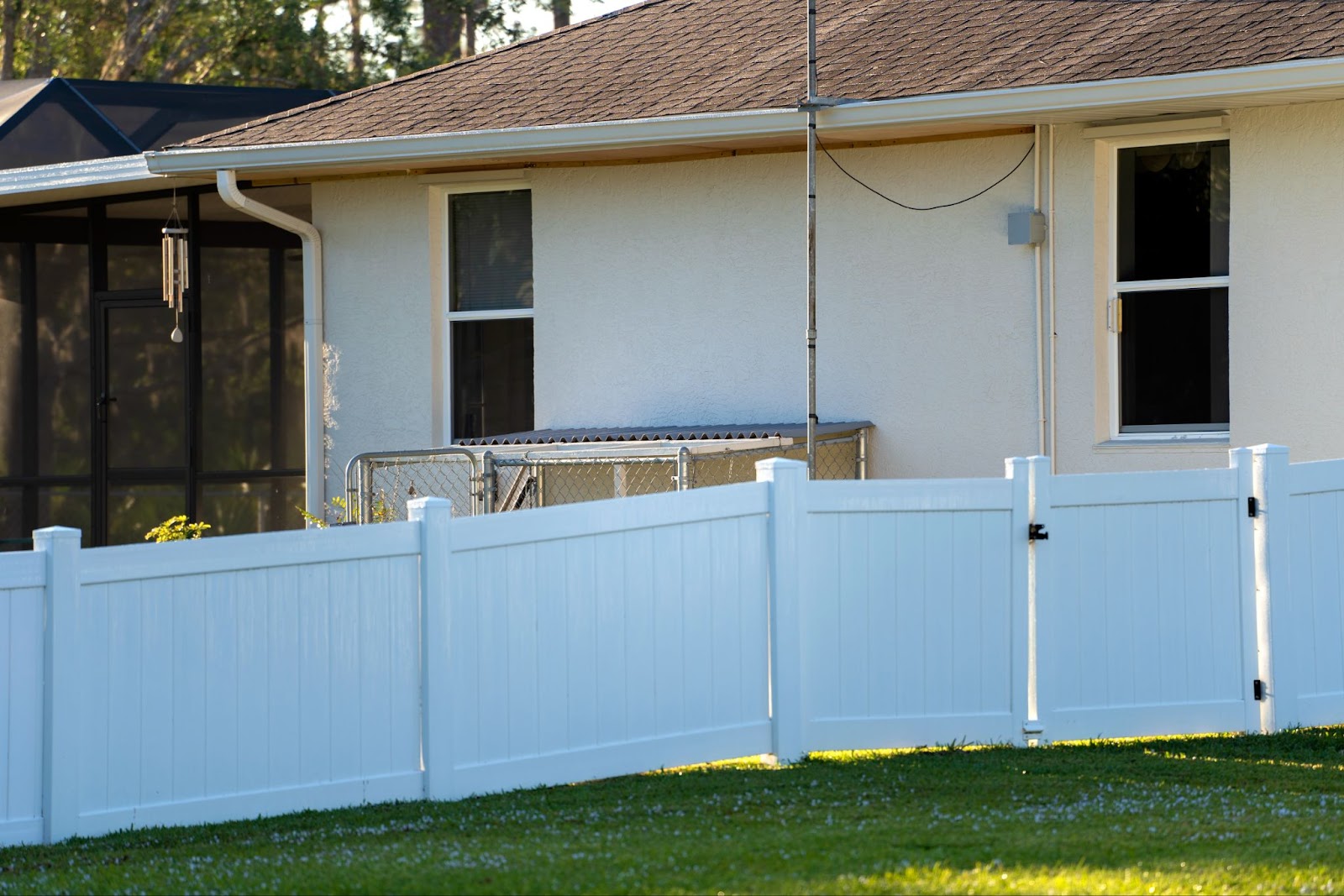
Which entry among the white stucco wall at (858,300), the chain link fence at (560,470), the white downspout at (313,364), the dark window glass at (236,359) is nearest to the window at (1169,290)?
the white stucco wall at (858,300)

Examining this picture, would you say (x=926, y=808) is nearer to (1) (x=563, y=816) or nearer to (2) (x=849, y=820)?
(2) (x=849, y=820)

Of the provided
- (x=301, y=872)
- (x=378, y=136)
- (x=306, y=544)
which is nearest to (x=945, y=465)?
(x=378, y=136)

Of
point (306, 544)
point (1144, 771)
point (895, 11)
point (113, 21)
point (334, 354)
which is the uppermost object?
point (113, 21)

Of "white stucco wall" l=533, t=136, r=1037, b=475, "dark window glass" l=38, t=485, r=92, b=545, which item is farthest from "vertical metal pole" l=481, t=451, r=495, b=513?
"dark window glass" l=38, t=485, r=92, b=545

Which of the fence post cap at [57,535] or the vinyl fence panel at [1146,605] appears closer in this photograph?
the fence post cap at [57,535]

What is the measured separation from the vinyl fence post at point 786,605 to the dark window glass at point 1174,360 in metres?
3.40

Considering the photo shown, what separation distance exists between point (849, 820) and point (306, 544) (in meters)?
2.22

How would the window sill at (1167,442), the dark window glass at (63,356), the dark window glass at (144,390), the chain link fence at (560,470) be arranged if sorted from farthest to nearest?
the dark window glass at (63,356) → the dark window glass at (144,390) → the chain link fence at (560,470) → the window sill at (1167,442)

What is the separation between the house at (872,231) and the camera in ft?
32.2

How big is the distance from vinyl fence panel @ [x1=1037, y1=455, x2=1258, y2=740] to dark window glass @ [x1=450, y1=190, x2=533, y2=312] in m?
5.17

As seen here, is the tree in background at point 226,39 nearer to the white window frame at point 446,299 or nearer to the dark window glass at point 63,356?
the dark window glass at point 63,356

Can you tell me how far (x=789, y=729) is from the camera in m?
7.67

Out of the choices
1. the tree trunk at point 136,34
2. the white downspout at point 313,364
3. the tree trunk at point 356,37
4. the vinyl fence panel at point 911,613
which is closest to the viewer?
the vinyl fence panel at point 911,613

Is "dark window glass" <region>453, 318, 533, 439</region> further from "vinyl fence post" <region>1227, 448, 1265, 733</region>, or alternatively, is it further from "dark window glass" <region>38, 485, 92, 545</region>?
"vinyl fence post" <region>1227, 448, 1265, 733</region>
